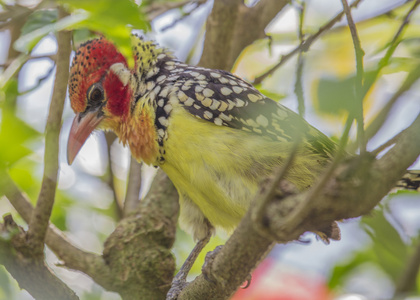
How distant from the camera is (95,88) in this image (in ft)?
8.39

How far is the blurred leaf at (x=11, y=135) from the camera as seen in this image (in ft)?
6.75

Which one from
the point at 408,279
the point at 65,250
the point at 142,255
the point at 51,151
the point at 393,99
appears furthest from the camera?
the point at 142,255

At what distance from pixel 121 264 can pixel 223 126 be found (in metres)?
0.79

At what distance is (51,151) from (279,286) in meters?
1.10

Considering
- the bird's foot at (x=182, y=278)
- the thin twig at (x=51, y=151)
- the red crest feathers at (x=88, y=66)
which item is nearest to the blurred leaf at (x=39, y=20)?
the thin twig at (x=51, y=151)

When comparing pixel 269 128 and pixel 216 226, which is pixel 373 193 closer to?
pixel 269 128

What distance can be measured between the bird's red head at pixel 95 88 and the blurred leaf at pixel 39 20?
1.79 ft

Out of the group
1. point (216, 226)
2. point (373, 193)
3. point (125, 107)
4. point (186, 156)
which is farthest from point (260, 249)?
point (125, 107)

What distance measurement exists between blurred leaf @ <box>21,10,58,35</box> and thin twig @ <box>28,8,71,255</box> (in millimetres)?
69

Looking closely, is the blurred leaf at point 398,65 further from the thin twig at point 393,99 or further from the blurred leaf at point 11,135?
the blurred leaf at point 11,135

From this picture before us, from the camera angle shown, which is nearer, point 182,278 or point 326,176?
point 326,176

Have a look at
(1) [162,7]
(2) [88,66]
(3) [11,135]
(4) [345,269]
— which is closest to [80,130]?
(2) [88,66]

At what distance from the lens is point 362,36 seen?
3.03 m

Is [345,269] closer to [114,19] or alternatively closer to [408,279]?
[408,279]
